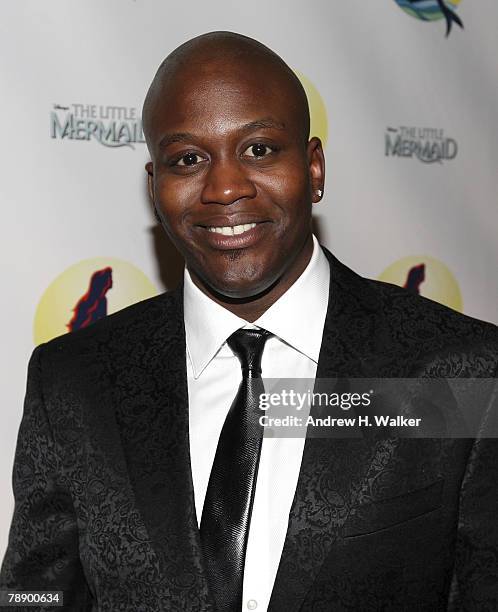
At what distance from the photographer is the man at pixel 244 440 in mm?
1112

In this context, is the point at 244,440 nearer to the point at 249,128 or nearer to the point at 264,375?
the point at 264,375

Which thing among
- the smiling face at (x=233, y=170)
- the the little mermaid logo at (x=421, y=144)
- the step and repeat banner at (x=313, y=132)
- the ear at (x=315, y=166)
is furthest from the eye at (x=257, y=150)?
the the little mermaid logo at (x=421, y=144)

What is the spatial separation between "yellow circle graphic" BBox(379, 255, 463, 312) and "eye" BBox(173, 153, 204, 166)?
837 mm

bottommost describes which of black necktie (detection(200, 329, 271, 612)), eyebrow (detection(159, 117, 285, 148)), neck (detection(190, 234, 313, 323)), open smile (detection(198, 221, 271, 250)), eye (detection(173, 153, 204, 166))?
black necktie (detection(200, 329, 271, 612))

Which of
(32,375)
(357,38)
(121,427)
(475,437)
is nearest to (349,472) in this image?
(475,437)

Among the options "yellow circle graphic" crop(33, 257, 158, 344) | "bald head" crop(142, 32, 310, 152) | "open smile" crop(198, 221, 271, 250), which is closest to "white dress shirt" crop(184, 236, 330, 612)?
"open smile" crop(198, 221, 271, 250)

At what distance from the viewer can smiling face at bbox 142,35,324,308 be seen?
1127 mm

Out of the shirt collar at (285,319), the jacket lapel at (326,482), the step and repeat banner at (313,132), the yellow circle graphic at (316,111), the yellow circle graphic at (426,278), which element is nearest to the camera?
the jacket lapel at (326,482)

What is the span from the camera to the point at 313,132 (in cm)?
181

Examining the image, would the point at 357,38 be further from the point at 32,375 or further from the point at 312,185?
the point at 32,375

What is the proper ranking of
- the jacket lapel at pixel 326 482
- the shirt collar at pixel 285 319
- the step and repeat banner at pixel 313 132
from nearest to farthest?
1. the jacket lapel at pixel 326 482
2. the shirt collar at pixel 285 319
3. the step and repeat banner at pixel 313 132

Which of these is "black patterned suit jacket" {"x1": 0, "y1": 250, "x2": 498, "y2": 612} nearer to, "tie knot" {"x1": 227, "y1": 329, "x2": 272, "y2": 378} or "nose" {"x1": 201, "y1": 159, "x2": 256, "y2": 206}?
"tie knot" {"x1": 227, "y1": 329, "x2": 272, "y2": 378}

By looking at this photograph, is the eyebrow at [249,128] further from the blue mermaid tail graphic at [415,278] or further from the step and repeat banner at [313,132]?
the blue mermaid tail graphic at [415,278]

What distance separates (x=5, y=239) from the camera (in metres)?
1.57
